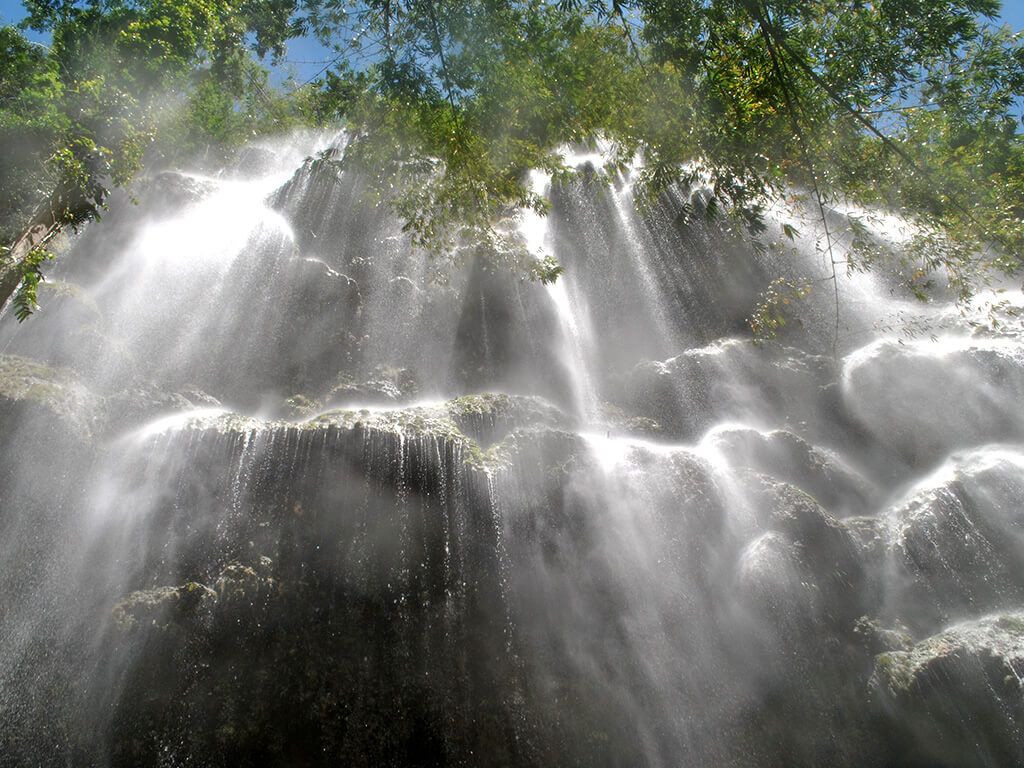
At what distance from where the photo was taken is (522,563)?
8.48 metres

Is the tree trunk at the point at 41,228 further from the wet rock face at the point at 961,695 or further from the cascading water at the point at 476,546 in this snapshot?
the wet rock face at the point at 961,695

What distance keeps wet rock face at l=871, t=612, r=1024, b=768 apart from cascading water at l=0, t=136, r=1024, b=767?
31 millimetres

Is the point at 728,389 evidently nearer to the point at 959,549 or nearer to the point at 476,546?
the point at 959,549

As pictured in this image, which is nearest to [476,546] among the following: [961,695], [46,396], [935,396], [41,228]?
[961,695]

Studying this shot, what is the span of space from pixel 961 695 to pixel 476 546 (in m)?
5.99

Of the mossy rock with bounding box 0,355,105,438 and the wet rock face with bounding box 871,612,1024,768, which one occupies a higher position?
the mossy rock with bounding box 0,355,105,438

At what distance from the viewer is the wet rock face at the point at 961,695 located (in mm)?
6367

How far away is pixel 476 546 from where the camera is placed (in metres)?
8.36

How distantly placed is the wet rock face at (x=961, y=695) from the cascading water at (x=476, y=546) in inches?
1.2

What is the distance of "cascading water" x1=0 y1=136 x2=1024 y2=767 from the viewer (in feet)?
22.7

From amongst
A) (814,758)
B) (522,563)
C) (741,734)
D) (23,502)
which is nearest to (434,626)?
(522,563)

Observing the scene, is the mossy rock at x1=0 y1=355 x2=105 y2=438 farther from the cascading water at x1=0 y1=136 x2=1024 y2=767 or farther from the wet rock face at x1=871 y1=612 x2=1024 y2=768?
the wet rock face at x1=871 y1=612 x2=1024 y2=768

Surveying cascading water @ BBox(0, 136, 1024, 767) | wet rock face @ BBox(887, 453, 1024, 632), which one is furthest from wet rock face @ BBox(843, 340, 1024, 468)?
wet rock face @ BBox(887, 453, 1024, 632)

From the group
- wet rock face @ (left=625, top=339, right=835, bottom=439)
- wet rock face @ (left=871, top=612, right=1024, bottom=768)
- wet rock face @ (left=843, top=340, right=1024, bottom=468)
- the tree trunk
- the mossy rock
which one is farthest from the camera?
wet rock face @ (left=625, top=339, right=835, bottom=439)
